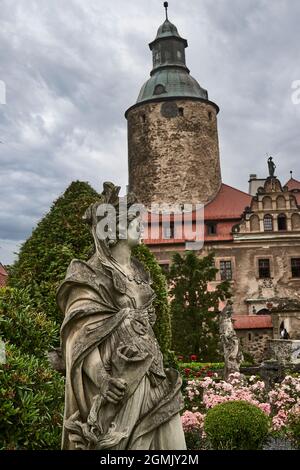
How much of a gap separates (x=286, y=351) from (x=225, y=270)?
47.8 feet

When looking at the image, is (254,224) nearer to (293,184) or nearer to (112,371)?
(293,184)

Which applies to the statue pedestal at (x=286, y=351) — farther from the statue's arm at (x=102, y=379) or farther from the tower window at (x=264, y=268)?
the statue's arm at (x=102, y=379)

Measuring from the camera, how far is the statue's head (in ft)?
10.7

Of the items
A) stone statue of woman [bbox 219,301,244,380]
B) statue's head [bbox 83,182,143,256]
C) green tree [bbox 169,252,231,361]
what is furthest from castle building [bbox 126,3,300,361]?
statue's head [bbox 83,182,143,256]

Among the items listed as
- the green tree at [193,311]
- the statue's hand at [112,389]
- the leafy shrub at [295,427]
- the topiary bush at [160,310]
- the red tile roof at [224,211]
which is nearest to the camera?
the statue's hand at [112,389]

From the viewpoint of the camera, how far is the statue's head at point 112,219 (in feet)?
10.7

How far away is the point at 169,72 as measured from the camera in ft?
137

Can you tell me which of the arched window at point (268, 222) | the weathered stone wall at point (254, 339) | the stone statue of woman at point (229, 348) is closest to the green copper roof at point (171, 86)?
the arched window at point (268, 222)

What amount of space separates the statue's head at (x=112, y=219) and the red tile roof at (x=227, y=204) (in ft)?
106

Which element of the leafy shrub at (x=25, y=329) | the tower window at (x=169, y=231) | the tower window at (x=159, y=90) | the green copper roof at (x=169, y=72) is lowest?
the leafy shrub at (x=25, y=329)

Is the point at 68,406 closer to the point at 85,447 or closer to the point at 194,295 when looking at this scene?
the point at 85,447

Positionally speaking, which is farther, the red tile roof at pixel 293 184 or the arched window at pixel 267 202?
the red tile roof at pixel 293 184

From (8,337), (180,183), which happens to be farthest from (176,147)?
Result: (8,337)
